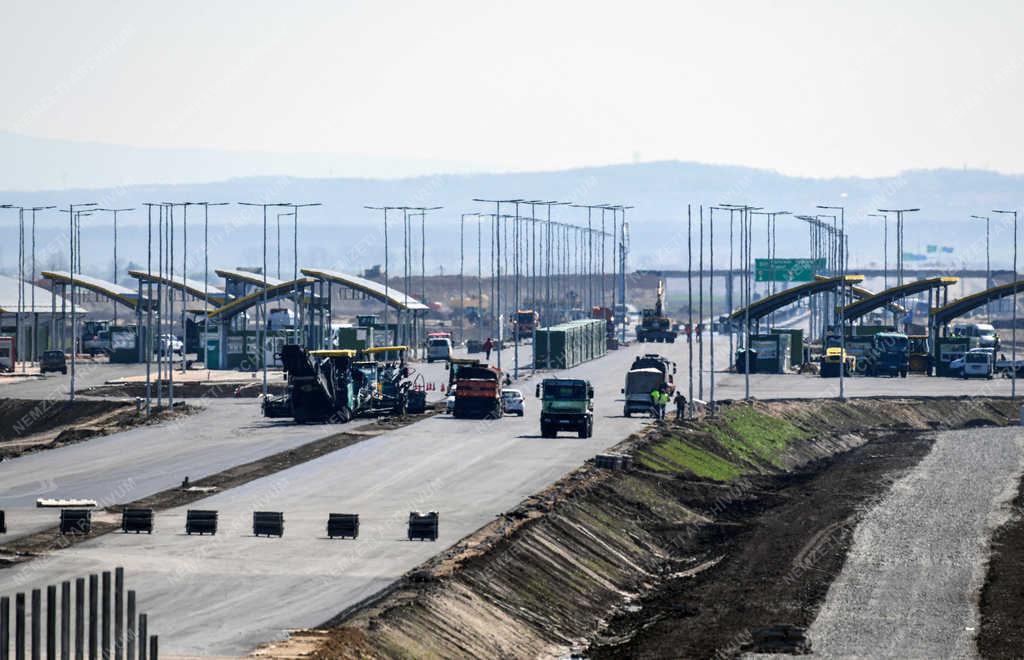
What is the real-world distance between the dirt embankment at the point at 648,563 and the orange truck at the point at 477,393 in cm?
1032

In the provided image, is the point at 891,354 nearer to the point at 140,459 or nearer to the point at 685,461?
the point at 685,461

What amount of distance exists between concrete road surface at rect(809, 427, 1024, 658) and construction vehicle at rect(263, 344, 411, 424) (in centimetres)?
3003

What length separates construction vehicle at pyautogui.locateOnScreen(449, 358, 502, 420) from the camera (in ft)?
320

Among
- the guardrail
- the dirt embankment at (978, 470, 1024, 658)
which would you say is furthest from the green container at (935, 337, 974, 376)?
the guardrail

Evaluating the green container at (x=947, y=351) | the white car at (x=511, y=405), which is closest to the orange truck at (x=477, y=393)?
the white car at (x=511, y=405)

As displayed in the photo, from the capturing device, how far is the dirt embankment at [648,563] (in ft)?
149

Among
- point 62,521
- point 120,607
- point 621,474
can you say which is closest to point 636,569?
point 621,474

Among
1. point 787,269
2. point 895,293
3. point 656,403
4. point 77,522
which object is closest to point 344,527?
point 77,522

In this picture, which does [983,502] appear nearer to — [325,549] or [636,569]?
[636,569]

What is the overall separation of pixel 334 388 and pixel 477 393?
8.04 metres

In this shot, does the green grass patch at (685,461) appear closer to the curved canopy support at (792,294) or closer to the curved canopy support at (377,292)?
the curved canopy support at (792,294)

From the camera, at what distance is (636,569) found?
200ft

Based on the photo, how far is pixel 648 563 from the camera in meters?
62.7

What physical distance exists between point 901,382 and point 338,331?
165 ft
